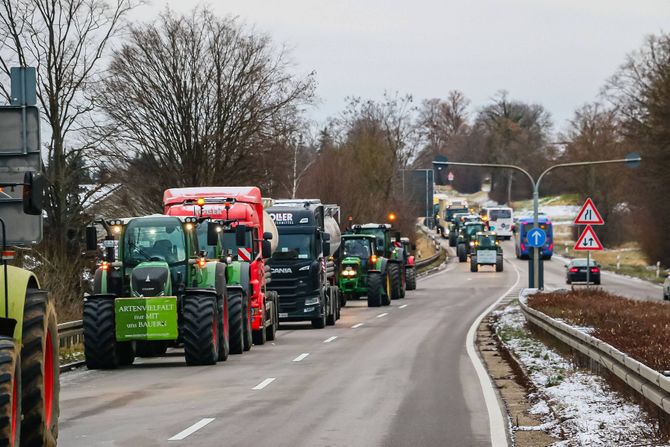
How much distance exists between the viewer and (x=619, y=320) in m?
22.9

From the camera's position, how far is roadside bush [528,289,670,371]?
15.7 meters

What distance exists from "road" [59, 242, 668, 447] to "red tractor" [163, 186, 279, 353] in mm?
788

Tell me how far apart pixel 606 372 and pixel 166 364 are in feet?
29.2

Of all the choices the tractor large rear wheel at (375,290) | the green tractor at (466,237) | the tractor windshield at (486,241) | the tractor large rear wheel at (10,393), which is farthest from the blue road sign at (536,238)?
the green tractor at (466,237)

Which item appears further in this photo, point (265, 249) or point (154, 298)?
point (265, 249)

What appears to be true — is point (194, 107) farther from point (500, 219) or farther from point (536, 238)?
point (500, 219)

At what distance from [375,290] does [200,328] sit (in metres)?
25.3

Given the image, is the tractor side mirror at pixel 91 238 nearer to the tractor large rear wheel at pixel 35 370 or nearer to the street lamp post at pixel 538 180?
the tractor large rear wheel at pixel 35 370

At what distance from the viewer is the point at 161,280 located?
2230cm

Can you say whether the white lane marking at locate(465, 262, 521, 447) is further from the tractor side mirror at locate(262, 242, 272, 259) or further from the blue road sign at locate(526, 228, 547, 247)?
the blue road sign at locate(526, 228, 547, 247)

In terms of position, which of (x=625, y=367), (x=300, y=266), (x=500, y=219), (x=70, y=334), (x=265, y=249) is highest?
(x=500, y=219)

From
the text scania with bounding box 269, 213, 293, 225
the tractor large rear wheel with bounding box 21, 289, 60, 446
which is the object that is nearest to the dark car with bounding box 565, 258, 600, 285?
the text scania with bounding box 269, 213, 293, 225

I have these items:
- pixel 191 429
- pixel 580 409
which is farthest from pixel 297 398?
pixel 580 409

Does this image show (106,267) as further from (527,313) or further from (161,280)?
(527,313)
